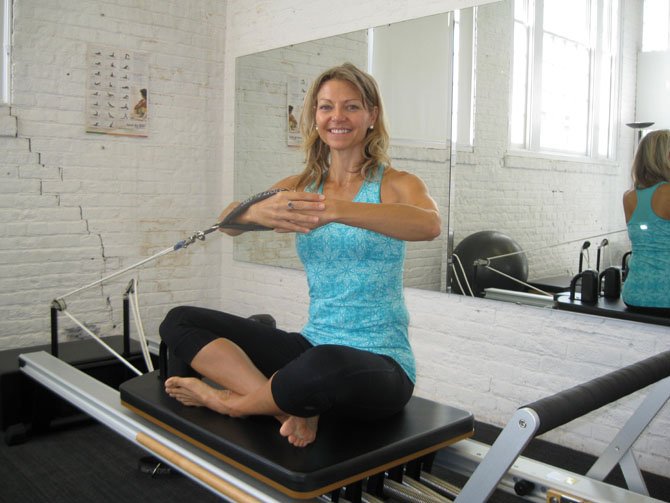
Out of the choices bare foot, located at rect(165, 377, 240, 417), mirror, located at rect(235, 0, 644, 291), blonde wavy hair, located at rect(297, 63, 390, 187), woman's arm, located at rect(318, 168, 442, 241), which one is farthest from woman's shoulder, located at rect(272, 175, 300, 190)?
mirror, located at rect(235, 0, 644, 291)

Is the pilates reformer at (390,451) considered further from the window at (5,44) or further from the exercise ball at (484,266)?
the window at (5,44)

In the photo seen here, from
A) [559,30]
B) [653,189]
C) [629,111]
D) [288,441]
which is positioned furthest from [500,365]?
[288,441]

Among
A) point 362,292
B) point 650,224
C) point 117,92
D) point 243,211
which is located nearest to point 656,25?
point 650,224

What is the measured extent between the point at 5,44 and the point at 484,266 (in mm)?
2532

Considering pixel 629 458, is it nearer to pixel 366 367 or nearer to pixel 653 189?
pixel 366 367

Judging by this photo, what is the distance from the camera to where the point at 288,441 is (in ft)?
4.88

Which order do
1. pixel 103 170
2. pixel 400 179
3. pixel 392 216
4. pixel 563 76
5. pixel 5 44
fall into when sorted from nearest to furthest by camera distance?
1. pixel 392 216
2. pixel 400 179
3. pixel 563 76
4. pixel 5 44
5. pixel 103 170

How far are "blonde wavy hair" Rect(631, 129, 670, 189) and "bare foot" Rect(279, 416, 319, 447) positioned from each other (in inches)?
61.2

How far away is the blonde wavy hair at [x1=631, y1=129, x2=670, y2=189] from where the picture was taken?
2.27m

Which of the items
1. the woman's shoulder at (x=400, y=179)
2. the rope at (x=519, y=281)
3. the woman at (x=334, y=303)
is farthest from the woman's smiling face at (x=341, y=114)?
the rope at (x=519, y=281)

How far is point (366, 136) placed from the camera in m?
1.91

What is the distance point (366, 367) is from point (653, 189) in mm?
1408

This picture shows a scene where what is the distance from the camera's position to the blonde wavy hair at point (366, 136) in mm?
1847

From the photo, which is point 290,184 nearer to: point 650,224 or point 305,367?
point 305,367
